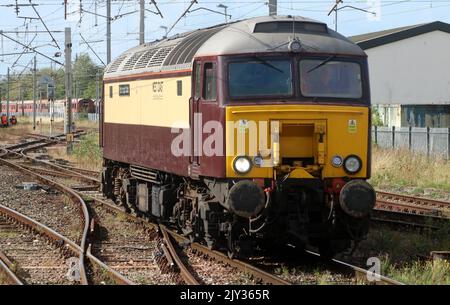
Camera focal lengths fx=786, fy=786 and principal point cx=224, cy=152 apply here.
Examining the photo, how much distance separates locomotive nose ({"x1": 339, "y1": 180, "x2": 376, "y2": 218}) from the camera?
404 inches

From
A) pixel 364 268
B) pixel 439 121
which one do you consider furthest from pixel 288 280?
pixel 439 121

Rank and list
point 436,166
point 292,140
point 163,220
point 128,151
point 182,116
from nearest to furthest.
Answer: point 292,140
point 182,116
point 163,220
point 128,151
point 436,166

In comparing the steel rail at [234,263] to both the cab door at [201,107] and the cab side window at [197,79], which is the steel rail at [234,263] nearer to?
the cab door at [201,107]

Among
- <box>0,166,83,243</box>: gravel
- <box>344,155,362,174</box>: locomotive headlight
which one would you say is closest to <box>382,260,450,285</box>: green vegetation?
<box>344,155,362,174</box>: locomotive headlight

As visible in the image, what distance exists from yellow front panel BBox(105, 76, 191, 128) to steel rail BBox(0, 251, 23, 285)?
318cm

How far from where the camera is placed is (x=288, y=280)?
9820mm

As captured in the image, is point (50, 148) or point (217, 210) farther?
point (50, 148)

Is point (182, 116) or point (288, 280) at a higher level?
point (182, 116)

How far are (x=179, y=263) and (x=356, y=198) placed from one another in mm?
2528

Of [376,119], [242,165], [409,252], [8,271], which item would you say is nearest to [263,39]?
[242,165]

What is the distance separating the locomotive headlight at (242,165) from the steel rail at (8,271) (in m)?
3.07

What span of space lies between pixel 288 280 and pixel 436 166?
48.1 feet

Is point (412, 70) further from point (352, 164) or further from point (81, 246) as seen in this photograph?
point (81, 246)
